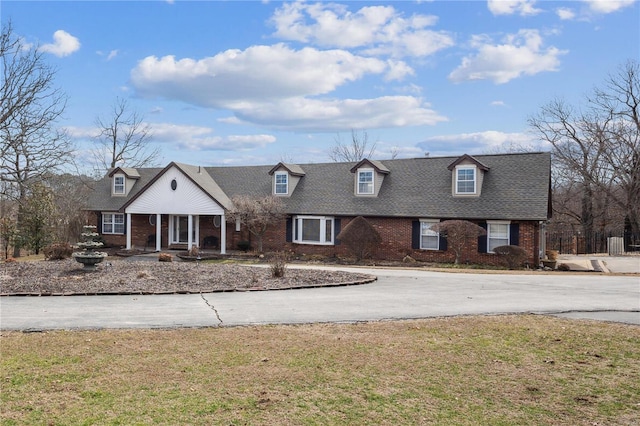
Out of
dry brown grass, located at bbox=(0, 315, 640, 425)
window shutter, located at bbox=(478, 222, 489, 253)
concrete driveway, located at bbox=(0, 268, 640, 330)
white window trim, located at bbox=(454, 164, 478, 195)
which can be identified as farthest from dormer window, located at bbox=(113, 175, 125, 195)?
dry brown grass, located at bbox=(0, 315, 640, 425)

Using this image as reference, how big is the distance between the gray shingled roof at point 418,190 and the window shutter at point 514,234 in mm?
523

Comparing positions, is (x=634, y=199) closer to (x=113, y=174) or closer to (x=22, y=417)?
(x=113, y=174)

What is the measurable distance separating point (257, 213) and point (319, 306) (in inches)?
658

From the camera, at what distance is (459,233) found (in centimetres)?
2375

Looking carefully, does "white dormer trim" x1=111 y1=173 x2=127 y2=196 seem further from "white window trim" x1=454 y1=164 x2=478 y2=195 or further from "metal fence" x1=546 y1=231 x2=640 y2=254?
"metal fence" x1=546 y1=231 x2=640 y2=254

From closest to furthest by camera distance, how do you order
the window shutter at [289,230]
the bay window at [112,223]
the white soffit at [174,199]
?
the window shutter at [289,230], the white soffit at [174,199], the bay window at [112,223]

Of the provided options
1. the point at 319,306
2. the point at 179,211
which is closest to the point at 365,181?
the point at 179,211

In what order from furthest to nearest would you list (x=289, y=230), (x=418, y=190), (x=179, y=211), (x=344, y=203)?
1. (x=179, y=211)
2. (x=289, y=230)
3. (x=344, y=203)
4. (x=418, y=190)

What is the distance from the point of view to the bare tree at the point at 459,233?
23547 millimetres

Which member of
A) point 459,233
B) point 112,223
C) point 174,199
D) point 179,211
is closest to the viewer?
point 459,233

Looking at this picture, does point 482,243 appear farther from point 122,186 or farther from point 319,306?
point 122,186

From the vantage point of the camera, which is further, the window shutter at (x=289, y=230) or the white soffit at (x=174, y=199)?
the white soffit at (x=174, y=199)

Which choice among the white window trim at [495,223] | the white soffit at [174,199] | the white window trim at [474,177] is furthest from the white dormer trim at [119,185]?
the white window trim at [495,223]

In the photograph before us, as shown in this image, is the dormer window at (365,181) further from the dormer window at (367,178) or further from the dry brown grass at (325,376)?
the dry brown grass at (325,376)
